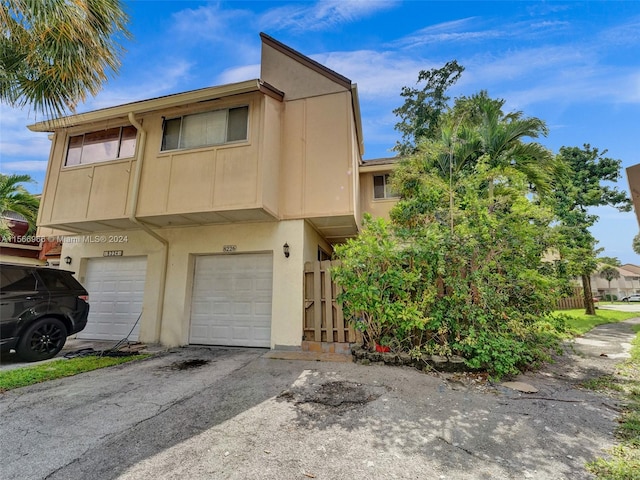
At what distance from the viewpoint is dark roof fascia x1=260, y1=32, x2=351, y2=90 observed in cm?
809

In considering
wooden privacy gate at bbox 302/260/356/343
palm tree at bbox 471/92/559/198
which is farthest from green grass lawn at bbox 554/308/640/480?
palm tree at bbox 471/92/559/198

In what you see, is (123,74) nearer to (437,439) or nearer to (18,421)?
(18,421)

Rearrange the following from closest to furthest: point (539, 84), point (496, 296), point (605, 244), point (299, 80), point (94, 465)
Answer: point (94, 465)
point (496, 296)
point (539, 84)
point (299, 80)
point (605, 244)

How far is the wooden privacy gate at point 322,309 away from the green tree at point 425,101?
9420 mm

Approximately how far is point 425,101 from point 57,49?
14308mm

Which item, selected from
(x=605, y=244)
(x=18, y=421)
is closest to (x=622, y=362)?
(x=18, y=421)

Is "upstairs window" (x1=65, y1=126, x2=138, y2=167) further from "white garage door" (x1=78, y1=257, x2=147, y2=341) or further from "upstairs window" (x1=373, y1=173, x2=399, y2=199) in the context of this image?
"upstairs window" (x1=373, y1=173, x2=399, y2=199)

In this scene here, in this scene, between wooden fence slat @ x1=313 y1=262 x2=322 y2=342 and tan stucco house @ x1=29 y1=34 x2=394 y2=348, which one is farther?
tan stucco house @ x1=29 y1=34 x2=394 y2=348

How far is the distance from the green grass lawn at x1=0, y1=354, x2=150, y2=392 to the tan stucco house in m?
1.69

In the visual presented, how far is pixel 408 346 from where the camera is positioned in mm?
5684

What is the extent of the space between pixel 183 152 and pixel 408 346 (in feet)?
23.2

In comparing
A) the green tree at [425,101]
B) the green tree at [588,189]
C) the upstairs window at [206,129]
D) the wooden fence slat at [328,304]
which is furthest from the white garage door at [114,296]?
the green tree at [588,189]

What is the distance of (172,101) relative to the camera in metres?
7.38

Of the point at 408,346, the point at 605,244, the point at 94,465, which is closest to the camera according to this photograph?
the point at 94,465
